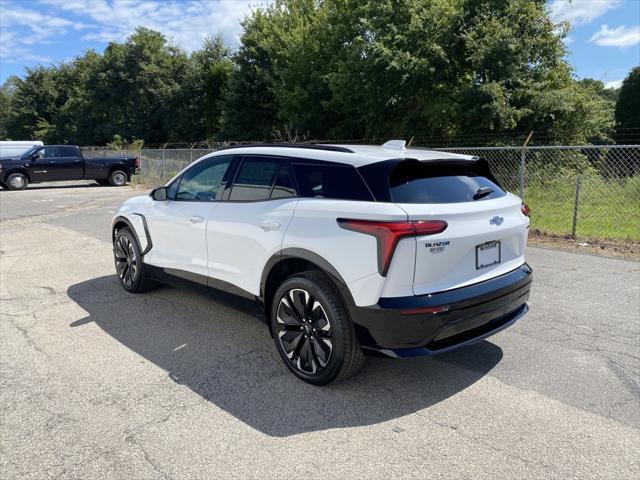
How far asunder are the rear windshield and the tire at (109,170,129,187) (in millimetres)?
20919

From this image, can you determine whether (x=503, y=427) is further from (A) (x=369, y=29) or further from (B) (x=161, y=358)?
(A) (x=369, y=29)

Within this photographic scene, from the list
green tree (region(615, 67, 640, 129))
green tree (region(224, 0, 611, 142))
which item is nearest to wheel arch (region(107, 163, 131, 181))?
green tree (region(224, 0, 611, 142))

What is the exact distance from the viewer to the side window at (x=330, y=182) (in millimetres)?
3271

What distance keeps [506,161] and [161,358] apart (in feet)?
36.3

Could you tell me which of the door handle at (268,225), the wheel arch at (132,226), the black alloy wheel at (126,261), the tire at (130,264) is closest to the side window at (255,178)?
the door handle at (268,225)

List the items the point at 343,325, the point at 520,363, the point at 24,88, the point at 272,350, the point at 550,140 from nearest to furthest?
the point at 343,325, the point at 520,363, the point at 272,350, the point at 550,140, the point at 24,88

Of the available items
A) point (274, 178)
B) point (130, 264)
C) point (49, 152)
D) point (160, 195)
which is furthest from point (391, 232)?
point (49, 152)

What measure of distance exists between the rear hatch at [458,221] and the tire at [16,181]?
21.2 m

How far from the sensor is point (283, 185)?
12.3 ft

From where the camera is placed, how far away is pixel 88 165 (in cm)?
2109

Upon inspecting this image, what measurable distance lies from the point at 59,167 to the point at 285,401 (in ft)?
68.7

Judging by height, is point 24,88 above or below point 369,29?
above

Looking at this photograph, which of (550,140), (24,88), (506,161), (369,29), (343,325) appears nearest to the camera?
(343,325)

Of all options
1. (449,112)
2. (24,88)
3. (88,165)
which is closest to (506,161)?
(449,112)
